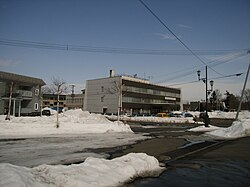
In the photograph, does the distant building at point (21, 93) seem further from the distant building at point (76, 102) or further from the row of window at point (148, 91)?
the distant building at point (76, 102)

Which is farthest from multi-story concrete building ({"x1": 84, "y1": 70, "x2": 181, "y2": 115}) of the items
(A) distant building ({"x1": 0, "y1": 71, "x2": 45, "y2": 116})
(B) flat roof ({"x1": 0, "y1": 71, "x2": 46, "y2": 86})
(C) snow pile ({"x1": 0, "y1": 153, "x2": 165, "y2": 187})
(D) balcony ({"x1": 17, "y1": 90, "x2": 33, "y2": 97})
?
(C) snow pile ({"x1": 0, "y1": 153, "x2": 165, "y2": 187})

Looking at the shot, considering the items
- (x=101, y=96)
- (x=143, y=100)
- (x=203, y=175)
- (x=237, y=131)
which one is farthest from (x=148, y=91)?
(x=203, y=175)

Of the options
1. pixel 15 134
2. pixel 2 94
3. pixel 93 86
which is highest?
pixel 93 86

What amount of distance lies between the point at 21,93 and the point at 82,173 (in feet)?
148

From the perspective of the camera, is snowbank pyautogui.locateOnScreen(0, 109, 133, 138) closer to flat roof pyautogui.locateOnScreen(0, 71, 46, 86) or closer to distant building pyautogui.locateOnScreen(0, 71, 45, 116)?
distant building pyautogui.locateOnScreen(0, 71, 45, 116)

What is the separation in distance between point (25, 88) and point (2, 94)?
775 centimetres

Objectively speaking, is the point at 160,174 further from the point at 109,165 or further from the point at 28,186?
the point at 28,186

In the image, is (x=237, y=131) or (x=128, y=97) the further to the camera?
(x=128, y=97)

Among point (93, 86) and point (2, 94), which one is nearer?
point (2, 94)

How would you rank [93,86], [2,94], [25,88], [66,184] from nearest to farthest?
[66,184]
[2,94]
[25,88]
[93,86]

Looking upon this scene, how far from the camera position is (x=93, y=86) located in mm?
99438

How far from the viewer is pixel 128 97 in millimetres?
88875

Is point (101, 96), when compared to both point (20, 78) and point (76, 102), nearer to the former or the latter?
point (76, 102)

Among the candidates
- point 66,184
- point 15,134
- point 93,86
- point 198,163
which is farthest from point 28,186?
point 93,86
